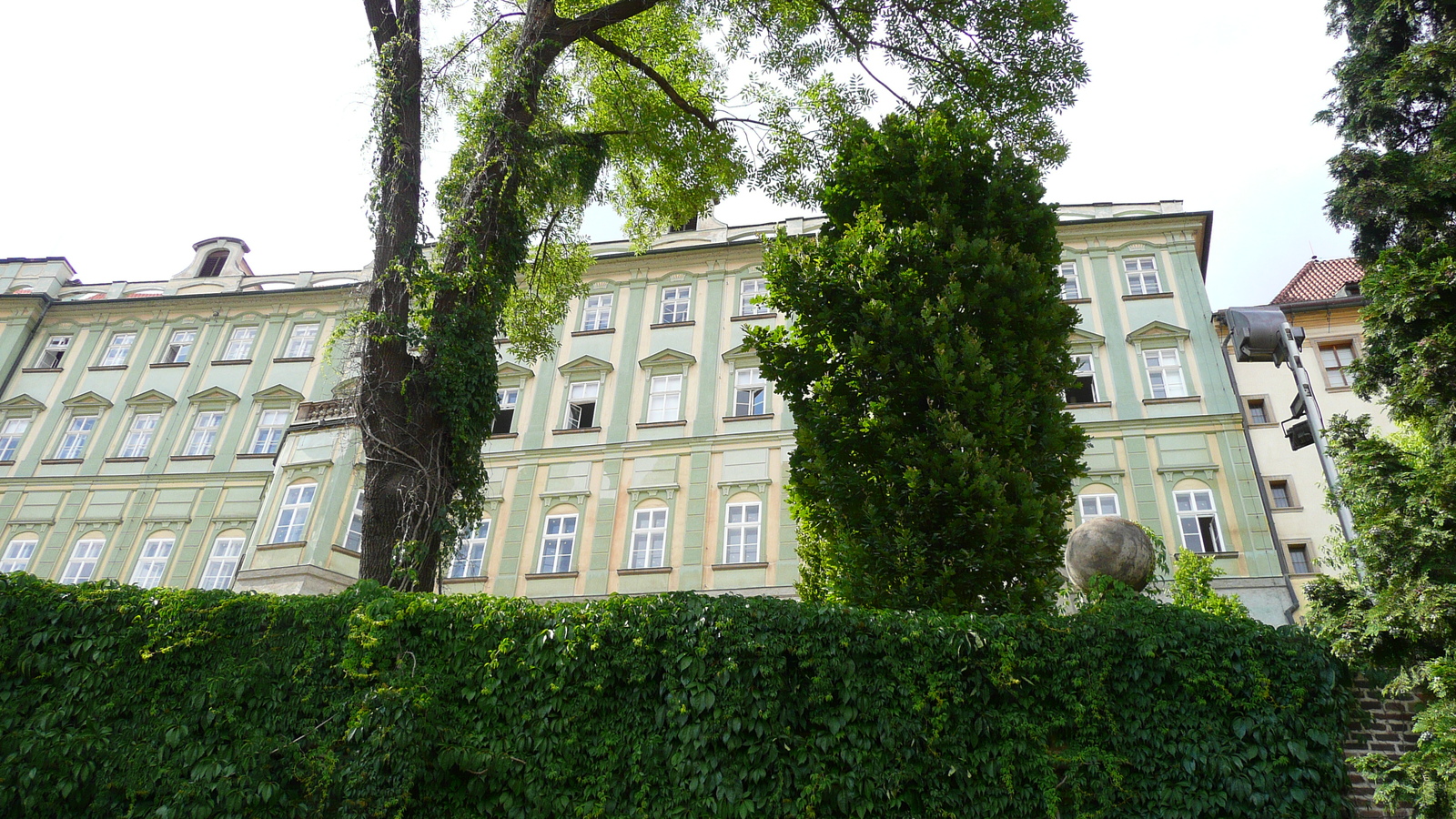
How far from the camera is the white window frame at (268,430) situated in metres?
26.9

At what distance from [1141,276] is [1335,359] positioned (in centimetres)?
520

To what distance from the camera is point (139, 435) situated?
Result: 91.6 ft

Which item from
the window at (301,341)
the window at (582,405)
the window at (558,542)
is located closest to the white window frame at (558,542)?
the window at (558,542)

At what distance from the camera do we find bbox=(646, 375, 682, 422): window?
80.2 feet

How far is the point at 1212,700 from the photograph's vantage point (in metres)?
7.01

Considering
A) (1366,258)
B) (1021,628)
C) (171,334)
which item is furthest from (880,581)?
(171,334)

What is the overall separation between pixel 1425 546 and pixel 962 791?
4.13 meters

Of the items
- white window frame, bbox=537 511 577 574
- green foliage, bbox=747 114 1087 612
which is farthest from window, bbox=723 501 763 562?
green foliage, bbox=747 114 1087 612

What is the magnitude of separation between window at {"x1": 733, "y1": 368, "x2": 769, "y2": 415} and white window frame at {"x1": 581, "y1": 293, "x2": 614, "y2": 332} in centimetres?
447

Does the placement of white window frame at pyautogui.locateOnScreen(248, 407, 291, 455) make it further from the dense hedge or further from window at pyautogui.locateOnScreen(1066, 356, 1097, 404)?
window at pyautogui.locateOnScreen(1066, 356, 1097, 404)

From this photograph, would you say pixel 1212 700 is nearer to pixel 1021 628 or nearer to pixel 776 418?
pixel 1021 628

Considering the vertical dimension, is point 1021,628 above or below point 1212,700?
above

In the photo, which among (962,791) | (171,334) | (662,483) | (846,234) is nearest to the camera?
(962,791)

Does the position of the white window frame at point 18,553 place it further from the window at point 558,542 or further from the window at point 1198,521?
the window at point 1198,521
